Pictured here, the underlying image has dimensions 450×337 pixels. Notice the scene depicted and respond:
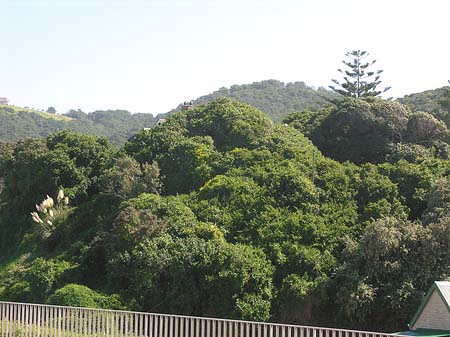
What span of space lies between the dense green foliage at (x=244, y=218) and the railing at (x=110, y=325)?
6.16 metres

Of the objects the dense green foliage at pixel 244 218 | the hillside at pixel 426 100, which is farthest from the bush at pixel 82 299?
the hillside at pixel 426 100

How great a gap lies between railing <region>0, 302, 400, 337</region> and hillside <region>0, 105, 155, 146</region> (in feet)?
192

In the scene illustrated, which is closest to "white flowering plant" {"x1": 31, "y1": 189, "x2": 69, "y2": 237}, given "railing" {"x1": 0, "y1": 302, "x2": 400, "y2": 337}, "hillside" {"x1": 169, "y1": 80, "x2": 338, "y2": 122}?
"railing" {"x1": 0, "y1": 302, "x2": 400, "y2": 337}

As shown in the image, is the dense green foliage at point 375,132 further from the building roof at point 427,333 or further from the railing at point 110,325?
the railing at point 110,325

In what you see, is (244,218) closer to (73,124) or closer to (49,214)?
(49,214)

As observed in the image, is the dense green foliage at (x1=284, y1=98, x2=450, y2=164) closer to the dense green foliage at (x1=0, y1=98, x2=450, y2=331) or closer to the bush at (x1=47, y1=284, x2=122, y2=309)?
the dense green foliage at (x1=0, y1=98, x2=450, y2=331)

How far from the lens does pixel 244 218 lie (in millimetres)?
21031

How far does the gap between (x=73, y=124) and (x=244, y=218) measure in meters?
74.3

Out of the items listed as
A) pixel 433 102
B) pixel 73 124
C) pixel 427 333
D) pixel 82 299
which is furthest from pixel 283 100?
pixel 427 333

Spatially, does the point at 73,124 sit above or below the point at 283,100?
below

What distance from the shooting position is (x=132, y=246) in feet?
62.3

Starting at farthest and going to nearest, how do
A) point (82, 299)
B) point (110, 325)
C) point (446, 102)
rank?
1. point (446, 102)
2. point (82, 299)
3. point (110, 325)

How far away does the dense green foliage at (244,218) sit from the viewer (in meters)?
17.7

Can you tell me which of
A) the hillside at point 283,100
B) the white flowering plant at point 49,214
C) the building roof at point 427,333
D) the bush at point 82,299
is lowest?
the bush at point 82,299
